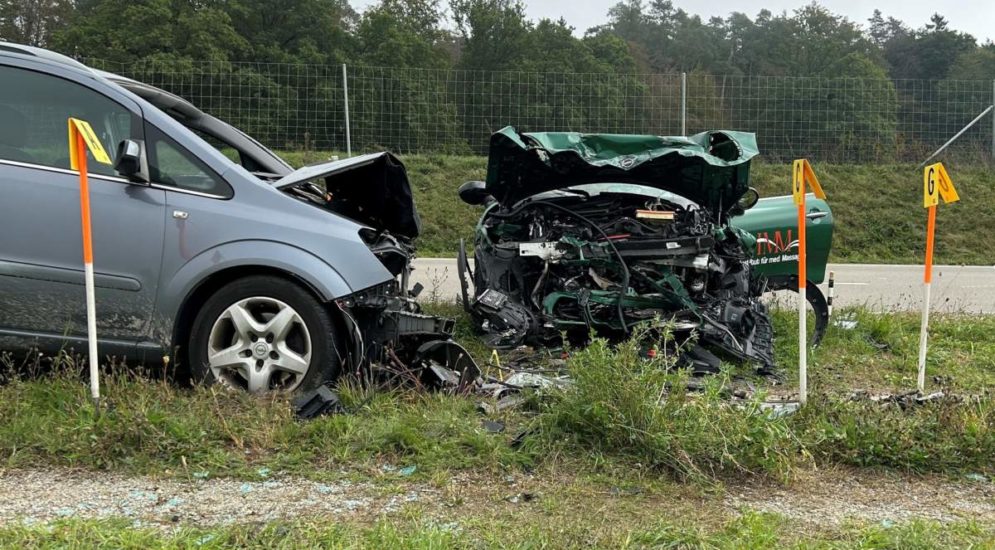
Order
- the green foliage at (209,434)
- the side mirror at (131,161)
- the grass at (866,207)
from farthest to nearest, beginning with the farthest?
the grass at (866,207) → the side mirror at (131,161) → the green foliage at (209,434)

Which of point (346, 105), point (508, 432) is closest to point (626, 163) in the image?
point (508, 432)

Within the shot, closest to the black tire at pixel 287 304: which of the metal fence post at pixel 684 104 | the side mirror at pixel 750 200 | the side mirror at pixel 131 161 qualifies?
the side mirror at pixel 131 161

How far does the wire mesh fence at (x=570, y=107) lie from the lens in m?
17.0

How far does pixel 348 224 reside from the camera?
14.4ft

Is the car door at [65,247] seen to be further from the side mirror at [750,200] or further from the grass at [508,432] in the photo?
the side mirror at [750,200]

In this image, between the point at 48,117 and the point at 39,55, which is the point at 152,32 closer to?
the point at 39,55

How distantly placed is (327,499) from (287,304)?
1321mm

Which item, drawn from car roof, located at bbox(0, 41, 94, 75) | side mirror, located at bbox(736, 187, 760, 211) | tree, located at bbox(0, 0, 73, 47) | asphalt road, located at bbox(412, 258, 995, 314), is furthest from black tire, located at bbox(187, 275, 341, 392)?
tree, located at bbox(0, 0, 73, 47)

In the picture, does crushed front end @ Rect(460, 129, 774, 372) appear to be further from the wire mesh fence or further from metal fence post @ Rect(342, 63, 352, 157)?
metal fence post @ Rect(342, 63, 352, 157)

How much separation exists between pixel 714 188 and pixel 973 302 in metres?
5.51

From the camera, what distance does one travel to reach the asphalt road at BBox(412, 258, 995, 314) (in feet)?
29.0

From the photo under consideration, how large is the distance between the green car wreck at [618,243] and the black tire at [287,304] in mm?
2125

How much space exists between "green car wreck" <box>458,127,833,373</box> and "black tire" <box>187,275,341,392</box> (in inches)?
83.7

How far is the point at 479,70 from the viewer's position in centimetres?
1812
